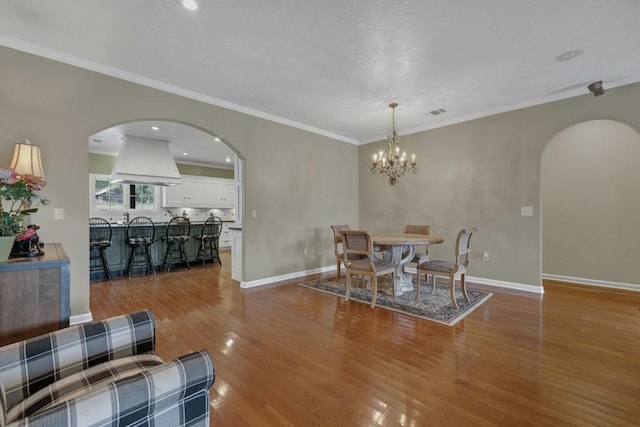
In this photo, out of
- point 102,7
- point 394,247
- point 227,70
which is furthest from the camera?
point 394,247

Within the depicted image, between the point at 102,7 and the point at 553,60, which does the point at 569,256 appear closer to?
the point at 553,60

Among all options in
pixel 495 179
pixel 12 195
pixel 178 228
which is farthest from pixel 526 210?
pixel 178 228

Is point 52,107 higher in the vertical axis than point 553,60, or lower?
lower

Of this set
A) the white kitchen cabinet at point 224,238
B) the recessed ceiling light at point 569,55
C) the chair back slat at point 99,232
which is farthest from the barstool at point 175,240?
the recessed ceiling light at point 569,55

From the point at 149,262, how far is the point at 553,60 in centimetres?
676

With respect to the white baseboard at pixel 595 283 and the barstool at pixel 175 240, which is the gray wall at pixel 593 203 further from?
the barstool at pixel 175 240

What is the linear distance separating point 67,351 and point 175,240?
466cm

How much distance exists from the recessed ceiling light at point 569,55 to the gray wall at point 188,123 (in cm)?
363

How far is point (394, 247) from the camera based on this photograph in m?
3.90

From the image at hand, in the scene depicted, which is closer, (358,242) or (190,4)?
(190,4)

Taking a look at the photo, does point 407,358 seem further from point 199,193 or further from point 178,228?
point 199,193

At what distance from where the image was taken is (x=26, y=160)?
2391 millimetres

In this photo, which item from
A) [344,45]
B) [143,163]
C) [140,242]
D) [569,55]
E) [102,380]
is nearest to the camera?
[102,380]

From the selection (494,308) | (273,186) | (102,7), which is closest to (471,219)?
(494,308)
